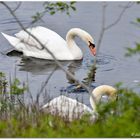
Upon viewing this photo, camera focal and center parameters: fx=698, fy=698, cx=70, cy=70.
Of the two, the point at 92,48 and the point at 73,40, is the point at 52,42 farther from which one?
the point at 92,48

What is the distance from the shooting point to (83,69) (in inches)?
392

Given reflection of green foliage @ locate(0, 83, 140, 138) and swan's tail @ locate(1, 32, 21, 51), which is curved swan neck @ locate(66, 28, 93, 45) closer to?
swan's tail @ locate(1, 32, 21, 51)

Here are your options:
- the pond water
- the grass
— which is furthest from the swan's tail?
the grass

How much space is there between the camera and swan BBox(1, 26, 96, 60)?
34.9 ft

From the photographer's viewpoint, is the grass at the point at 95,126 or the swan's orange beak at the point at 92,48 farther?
the swan's orange beak at the point at 92,48

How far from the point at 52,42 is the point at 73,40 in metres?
0.44

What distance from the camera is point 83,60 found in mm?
10570

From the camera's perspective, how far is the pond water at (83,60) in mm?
9039

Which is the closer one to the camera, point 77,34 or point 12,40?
point 77,34

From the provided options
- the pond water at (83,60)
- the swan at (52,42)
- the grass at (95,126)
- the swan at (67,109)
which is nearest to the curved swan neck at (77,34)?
the swan at (52,42)

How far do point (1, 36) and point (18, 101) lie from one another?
4.52m

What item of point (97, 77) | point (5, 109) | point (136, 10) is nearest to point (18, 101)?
point (5, 109)

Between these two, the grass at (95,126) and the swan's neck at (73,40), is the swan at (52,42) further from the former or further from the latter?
the grass at (95,126)

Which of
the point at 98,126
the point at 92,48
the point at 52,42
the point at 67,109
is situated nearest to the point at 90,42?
the point at 92,48
